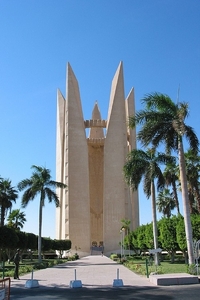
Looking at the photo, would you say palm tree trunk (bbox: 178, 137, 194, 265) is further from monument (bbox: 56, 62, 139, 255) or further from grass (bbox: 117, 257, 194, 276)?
monument (bbox: 56, 62, 139, 255)

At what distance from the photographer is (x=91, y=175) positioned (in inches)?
2699

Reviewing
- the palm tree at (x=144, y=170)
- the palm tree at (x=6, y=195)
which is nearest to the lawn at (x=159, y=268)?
the palm tree at (x=144, y=170)

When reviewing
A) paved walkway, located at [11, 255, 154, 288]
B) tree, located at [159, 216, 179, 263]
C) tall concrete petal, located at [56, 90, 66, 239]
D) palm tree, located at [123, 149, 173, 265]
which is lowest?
paved walkway, located at [11, 255, 154, 288]

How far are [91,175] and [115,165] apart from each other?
400 inches

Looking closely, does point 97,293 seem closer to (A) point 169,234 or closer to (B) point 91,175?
(A) point 169,234

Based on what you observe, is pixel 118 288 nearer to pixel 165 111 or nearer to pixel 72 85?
pixel 165 111

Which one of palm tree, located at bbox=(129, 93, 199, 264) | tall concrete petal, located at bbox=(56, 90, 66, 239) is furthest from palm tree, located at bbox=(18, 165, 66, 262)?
tall concrete petal, located at bbox=(56, 90, 66, 239)

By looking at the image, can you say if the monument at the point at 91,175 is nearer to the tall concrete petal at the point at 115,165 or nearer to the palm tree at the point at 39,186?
the tall concrete petal at the point at 115,165

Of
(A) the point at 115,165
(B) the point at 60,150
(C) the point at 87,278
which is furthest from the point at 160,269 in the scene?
(B) the point at 60,150

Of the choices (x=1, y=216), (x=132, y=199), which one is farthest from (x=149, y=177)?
(x=132, y=199)

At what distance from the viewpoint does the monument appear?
2234 inches

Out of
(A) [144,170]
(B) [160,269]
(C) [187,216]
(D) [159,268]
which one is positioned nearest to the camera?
(C) [187,216]

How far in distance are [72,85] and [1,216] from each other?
2825 cm

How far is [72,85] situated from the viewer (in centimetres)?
6284
